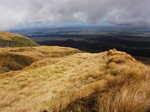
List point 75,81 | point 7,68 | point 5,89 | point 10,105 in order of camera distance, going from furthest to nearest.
→ point 7,68 → point 5,89 → point 75,81 → point 10,105

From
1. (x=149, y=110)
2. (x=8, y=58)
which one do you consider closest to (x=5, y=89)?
(x=149, y=110)

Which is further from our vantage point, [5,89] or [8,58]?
[8,58]

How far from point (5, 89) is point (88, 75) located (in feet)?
24.7

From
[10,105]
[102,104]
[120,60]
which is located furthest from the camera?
[120,60]

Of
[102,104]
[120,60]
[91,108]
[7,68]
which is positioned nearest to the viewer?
[102,104]

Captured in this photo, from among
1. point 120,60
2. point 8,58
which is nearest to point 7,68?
point 8,58

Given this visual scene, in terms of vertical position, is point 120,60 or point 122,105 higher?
point 122,105

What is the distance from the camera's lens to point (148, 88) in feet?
20.6

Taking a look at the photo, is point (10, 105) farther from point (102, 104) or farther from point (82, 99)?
point (102, 104)

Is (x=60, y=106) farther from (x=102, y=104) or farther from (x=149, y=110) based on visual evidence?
(x=149, y=110)

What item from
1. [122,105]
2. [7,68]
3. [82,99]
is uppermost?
[122,105]

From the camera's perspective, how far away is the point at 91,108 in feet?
19.9

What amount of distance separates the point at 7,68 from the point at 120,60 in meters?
79.1

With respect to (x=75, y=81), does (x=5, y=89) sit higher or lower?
lower
